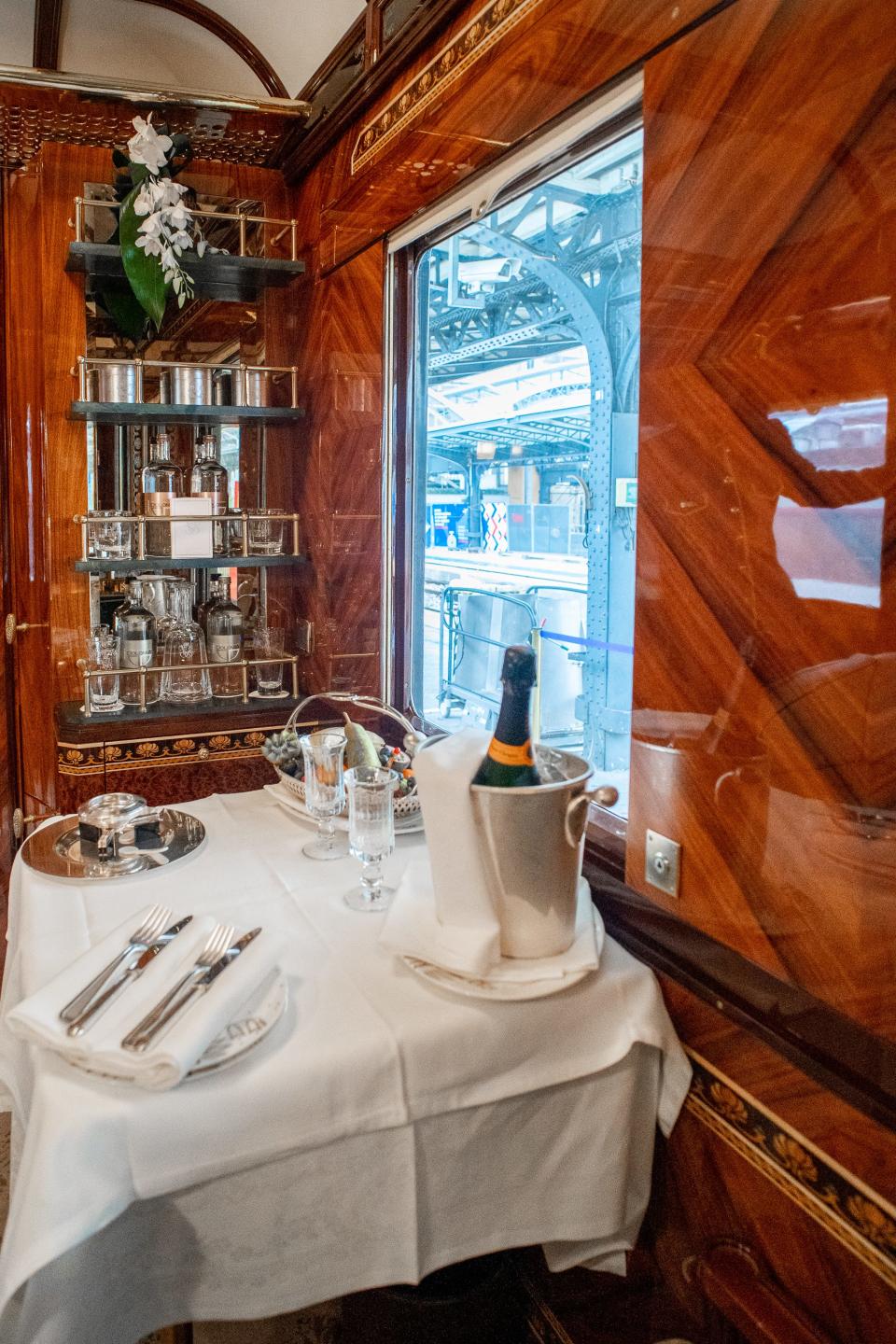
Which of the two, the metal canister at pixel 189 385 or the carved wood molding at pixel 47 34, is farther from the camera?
the carved wood molding at pixel 47 34

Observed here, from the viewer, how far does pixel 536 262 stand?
2.28m

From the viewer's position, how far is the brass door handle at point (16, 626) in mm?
3344

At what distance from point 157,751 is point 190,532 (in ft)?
2.13

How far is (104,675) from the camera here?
276 cm

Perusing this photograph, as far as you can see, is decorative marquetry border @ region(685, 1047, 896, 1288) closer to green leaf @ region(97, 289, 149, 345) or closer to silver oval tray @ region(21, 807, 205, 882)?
silver oval tray @ region(21, 807, 205, 882)

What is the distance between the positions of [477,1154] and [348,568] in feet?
6.04

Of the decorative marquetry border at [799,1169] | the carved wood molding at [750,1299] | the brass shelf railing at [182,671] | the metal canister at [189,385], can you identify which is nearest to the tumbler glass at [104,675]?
the brass shelf railing at [182,671]

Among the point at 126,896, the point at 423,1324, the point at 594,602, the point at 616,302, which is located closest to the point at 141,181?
the point at 616,302

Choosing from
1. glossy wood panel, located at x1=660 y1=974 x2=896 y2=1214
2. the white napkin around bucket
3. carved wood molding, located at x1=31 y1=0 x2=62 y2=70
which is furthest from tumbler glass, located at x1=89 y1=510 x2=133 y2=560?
glossy wood panel, located at x1=660 y1=974 x2=896 y2=1214

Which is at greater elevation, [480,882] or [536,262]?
[536,262]

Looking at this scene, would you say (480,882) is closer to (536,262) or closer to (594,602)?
(594,602)

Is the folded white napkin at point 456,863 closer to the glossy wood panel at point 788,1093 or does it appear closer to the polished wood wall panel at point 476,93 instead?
the glossy wood panel at point 788,1093

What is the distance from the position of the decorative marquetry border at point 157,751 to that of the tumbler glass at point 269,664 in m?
0.15

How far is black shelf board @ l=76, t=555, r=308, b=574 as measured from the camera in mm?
2781
